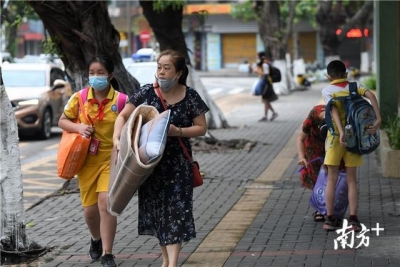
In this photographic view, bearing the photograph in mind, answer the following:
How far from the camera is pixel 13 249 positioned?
8.30 meters

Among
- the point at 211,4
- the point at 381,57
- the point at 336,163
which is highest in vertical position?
the point at 211,4

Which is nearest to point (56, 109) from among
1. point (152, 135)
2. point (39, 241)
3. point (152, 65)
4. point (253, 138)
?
point (152, 65)

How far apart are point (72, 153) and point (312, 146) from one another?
2736 mm

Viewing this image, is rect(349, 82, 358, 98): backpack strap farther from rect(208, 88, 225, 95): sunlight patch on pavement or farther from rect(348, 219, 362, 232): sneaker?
rect(208, 88, 225, 95): sunlight patch on pavement

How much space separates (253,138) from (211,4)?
152 ft

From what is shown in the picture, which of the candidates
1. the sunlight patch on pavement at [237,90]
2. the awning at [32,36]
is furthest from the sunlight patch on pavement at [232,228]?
the awning at [32,36]

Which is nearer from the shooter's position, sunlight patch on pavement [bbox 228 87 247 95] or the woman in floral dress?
the woman in floral dress

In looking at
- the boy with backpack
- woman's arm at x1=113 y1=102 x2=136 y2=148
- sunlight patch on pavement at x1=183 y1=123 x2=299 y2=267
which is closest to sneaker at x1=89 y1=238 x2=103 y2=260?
sunlight patch on pavement at x1=183 y1=123 x2=299 y2=267

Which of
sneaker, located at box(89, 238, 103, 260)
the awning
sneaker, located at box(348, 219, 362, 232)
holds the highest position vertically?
the awning

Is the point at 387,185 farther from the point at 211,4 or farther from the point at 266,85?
the point at 211,4

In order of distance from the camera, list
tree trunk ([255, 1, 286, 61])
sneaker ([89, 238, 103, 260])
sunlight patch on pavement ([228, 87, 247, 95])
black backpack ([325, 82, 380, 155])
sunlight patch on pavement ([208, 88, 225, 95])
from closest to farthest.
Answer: sneaker ([89, 238, 103, 260]) → black backpack ([325, 82, 380, 155]) → tree trunk ([255, 1, 286, 61]) → sunlight patch on pavement ([228, 87, 247, 95]) → sunlight patch on pavement ([208, 88, 225, 95])

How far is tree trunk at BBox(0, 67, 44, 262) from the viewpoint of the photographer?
8297 mm

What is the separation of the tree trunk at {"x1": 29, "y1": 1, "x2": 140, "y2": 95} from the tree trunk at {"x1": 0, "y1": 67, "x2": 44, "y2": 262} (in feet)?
13.8

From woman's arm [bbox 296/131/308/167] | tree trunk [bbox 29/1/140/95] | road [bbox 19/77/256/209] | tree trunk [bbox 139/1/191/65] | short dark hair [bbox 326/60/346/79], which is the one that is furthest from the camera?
tree trunk [bbox 139/1/191/65]
